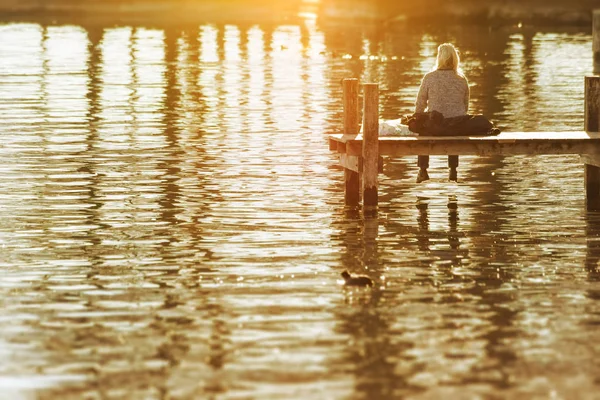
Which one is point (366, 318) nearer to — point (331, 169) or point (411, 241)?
point (411, 241)

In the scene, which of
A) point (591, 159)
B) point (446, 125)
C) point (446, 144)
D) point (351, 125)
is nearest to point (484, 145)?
point (446, 144)

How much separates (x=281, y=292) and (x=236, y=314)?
941mm

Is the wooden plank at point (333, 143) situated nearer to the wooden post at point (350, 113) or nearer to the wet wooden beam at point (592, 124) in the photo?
the wooden post at point (350, 113)

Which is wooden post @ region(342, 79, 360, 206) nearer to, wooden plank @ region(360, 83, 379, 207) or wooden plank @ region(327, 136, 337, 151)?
wooden plank @ region(327, 136, 337, 151)

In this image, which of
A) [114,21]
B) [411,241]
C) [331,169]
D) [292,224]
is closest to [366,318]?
[411,241]

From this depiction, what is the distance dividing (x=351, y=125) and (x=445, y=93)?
1.24 meters

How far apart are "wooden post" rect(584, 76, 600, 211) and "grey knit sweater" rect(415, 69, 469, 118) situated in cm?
146

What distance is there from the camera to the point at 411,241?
1534cm

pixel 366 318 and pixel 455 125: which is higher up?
pixel 455 125

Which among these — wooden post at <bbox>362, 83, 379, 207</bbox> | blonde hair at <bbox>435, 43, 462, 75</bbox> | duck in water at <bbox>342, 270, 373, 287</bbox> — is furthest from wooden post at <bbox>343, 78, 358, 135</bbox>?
duck in water at <bbox>342, 270, 373, 287</bbox>

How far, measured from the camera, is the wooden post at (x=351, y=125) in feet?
58.4

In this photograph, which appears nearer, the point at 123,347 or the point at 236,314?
the point at 123,347

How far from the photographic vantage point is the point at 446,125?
16.9 metres

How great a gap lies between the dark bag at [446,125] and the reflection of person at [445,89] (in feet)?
0.72
